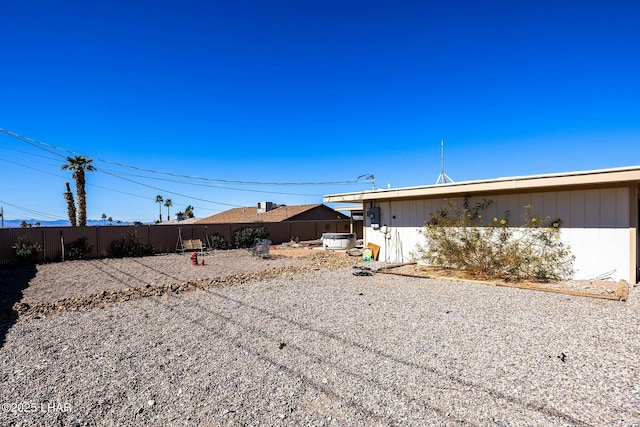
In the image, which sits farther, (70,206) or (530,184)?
(70,206)

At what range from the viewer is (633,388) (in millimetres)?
2898

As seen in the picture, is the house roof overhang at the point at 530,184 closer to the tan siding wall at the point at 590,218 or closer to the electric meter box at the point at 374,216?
the tan siding wall at the point at 590,218

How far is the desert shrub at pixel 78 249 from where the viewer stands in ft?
46.4

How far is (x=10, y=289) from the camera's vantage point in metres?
8.13

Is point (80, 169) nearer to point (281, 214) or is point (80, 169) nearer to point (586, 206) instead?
point (281, 214)

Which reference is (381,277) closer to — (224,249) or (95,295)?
(95,295)

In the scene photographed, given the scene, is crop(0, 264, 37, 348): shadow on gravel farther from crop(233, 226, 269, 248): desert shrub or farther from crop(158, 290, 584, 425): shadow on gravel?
crop(233, 226, 269, 248): desert shrub

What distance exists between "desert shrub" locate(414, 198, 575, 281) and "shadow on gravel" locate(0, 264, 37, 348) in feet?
29.1

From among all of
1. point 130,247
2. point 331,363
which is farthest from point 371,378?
point 130,247

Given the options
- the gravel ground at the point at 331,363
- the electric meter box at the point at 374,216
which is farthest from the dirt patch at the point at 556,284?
the electric meter box at the point at 374,216

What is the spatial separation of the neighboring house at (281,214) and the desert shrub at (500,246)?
18.4m

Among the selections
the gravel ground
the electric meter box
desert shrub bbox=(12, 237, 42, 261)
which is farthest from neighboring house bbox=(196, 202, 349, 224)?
the gravel ground

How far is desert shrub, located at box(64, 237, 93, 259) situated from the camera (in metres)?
14.1

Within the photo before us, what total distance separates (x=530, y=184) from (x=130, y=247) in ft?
52.4
